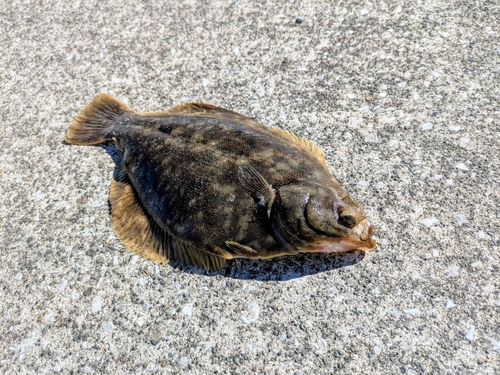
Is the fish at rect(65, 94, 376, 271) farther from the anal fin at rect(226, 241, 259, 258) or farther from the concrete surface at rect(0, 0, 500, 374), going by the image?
the concrete surface at rect(0, 0, 500, 374)

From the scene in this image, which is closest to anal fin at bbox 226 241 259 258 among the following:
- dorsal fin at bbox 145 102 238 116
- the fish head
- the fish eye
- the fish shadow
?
the fish head

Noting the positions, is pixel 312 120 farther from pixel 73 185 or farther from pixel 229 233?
pixel 73 185

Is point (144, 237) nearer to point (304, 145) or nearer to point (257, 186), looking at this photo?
point (257, 186)

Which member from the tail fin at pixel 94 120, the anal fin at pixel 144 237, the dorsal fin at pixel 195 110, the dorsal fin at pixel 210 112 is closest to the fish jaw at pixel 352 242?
the anal fin at pixel 144 237

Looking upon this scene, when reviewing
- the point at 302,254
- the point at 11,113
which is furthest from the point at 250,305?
the point at 11,113

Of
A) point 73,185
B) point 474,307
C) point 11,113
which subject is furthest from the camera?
point 11,113

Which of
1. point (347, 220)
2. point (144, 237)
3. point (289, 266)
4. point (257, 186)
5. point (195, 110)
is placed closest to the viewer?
point (347, 220)

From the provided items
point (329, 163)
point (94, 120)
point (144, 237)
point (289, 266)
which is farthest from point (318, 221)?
point (94, 120)
